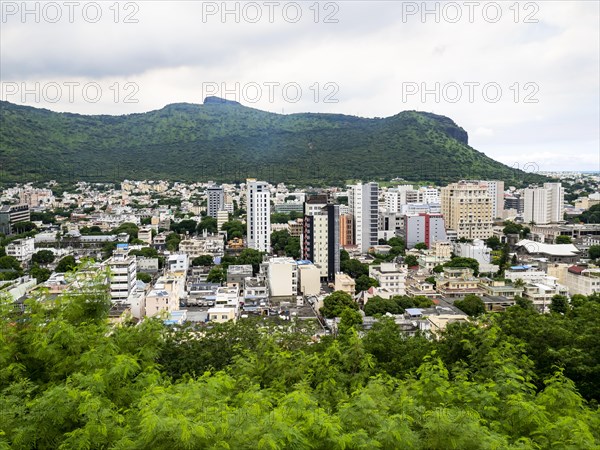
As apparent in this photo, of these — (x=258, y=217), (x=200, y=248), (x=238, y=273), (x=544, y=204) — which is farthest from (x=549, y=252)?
(x=200, y=248)

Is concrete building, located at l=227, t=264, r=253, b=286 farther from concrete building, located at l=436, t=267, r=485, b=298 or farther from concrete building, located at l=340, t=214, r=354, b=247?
concrete building, located at l=340, t=214, r=354, b=247

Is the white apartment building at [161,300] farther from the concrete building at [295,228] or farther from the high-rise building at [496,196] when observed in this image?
the high-rise building at [496,196]

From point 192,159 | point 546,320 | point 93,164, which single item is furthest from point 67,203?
point 546,320

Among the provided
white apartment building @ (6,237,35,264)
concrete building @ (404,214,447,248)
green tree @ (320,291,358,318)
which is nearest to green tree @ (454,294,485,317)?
green tree @ (320,291,358,318)

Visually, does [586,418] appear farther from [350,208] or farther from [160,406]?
[350,208]

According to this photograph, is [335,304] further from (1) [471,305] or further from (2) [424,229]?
(2) [424,229]

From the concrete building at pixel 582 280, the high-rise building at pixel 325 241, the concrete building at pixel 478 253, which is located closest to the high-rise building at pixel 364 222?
the concrete building at pixel 478 253
